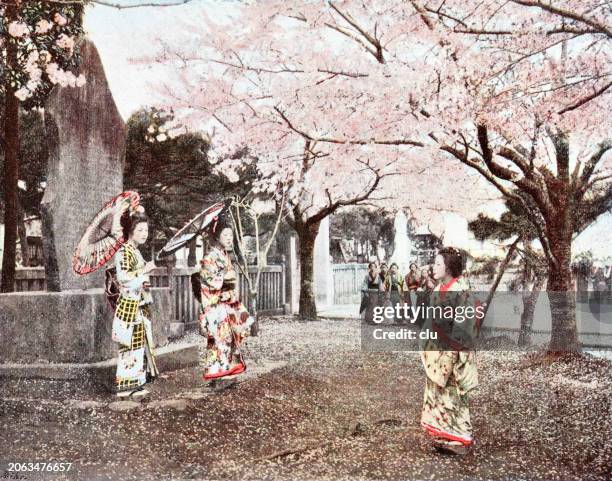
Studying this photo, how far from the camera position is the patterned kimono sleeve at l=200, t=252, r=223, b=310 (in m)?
4.86

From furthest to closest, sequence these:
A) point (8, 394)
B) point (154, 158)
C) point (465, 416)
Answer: point (154, 158) < point (8, 394) < point (465, 416)

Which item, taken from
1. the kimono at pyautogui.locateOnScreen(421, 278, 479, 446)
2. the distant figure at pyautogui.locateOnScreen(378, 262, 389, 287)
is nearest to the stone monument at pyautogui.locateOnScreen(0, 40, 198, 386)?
the kimono at pyautogui.locateOnScreen(421, 278, 479, 446)

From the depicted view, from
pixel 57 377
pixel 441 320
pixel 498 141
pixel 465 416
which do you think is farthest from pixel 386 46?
pixel 57 377

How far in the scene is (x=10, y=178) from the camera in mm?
5219

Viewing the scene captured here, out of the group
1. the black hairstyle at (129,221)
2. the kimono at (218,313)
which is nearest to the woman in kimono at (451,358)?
the kimono at (218,313)

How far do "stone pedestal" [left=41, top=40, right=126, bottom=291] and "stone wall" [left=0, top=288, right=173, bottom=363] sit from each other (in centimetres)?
20

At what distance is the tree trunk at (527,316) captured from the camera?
23.4 ft

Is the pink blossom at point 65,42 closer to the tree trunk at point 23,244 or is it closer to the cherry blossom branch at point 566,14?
the tree trunk at point 23,244

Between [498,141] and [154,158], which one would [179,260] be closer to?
[154,158]

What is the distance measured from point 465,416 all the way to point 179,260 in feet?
21.9

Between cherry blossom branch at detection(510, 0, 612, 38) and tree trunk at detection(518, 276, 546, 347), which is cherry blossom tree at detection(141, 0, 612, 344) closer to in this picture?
cherry blossom branch at detection(510, 0, 612, 38)

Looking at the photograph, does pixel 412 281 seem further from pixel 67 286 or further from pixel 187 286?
pixel 67 286

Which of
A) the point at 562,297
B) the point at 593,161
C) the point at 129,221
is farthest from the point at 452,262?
the point at 593,161

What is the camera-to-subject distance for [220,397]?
15.3 ft
